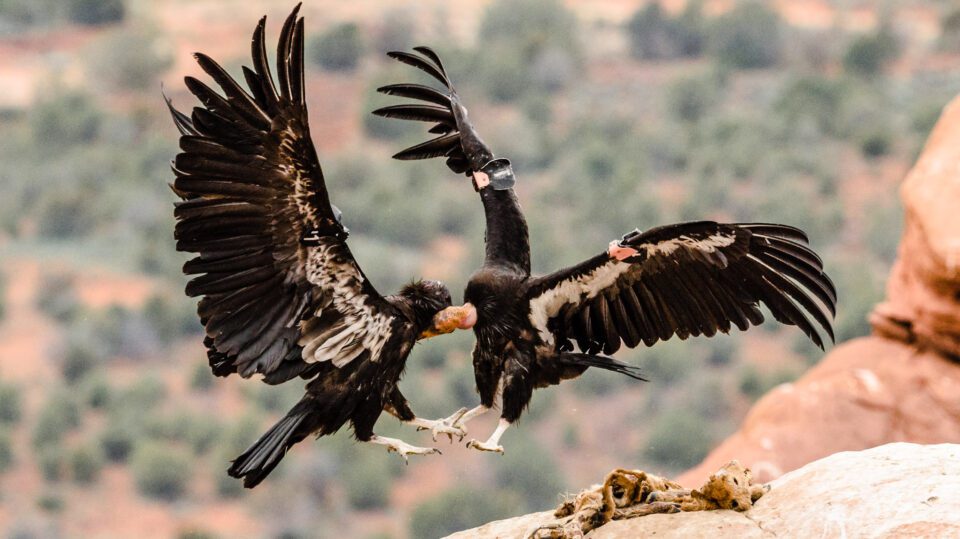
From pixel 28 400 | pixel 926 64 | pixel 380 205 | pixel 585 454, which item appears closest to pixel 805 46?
pixel 926 64

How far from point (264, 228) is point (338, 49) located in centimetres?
5411

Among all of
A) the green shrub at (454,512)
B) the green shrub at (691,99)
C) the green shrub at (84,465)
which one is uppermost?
the green shrub at (691,99)

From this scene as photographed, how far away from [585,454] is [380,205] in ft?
45.8

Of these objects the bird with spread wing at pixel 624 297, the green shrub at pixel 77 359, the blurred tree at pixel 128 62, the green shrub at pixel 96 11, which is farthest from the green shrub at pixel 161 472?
the green shrub at pixel 96 11

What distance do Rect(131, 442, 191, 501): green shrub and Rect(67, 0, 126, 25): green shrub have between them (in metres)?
39.0

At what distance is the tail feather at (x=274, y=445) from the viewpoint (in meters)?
8.36

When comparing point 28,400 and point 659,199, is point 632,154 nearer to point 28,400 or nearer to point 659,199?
point 659,199

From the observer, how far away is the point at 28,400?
38.3 metres

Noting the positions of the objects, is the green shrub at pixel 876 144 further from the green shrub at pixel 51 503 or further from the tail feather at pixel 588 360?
the tail feather at pixel 588 360

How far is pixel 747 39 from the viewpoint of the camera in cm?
6284

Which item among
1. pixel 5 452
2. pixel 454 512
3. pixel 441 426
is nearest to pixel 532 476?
pixel 454 512

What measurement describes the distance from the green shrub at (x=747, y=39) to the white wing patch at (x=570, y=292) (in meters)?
54.5

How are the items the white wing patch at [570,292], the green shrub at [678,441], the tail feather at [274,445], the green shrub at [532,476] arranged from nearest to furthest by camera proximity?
the tail feather at [274,445] < the white wing patch at [570,292] < the green shrub at [678,441] < the green shrub at [532,476]

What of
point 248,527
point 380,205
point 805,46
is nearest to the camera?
point 248,527
